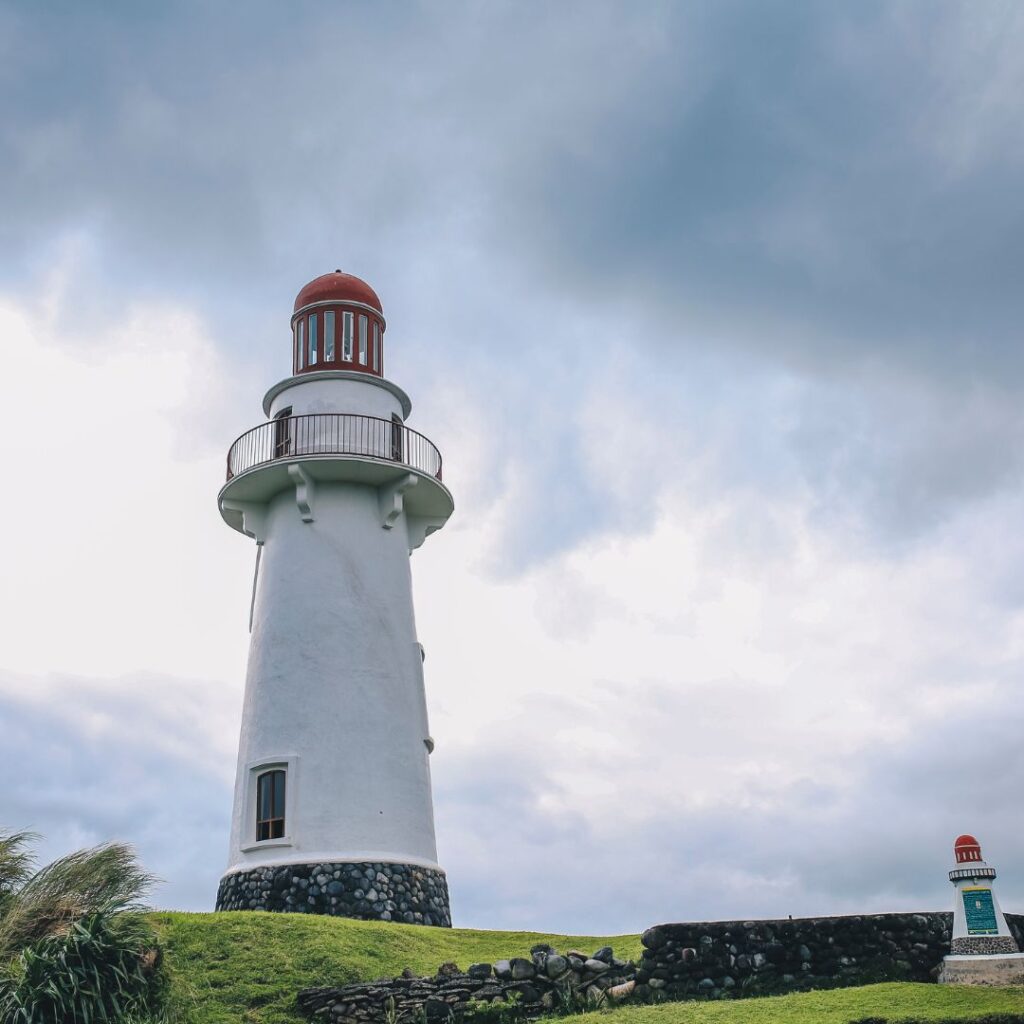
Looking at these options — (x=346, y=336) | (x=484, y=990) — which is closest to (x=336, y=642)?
(x=346, y=336)

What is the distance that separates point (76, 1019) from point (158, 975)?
1482 mm

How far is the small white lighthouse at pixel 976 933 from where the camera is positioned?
16.2 meters

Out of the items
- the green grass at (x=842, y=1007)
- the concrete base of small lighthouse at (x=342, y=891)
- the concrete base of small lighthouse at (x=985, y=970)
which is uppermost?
the concrete base of small lighthouse at (x=342, y=891)

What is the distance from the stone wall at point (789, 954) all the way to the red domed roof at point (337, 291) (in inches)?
659

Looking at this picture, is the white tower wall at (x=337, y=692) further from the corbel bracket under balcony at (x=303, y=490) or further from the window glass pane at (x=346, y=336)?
the window glass pane at (x=346, y=336)

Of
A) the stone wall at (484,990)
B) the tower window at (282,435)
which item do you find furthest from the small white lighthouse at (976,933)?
the tower window at (282,435)

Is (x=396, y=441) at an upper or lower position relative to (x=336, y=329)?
lower

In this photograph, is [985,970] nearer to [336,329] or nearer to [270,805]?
[270,805]

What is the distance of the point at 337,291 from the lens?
96.0ft

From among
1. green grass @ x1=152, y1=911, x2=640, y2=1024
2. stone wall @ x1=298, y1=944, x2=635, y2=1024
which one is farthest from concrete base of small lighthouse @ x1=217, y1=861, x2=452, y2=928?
stone wall @ x1=298, y1=944, x2=635, y2=1024

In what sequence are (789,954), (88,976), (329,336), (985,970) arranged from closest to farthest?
1. (88,976)
2. (985,970)
3. (789,954)
4. (329,336)

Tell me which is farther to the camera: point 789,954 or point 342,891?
point 342,891

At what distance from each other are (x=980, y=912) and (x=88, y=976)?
35.3 feet

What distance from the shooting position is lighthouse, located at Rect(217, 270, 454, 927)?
24703mm
